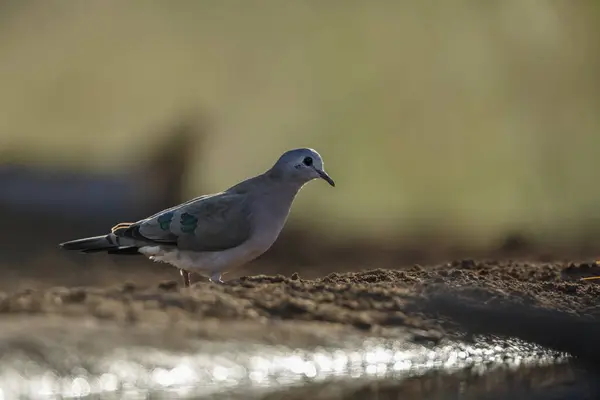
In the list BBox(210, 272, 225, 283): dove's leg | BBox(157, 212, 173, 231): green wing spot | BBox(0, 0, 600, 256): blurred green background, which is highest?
BBox(0, 0, 600, 256): blurred green background

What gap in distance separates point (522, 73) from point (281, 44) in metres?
4.92

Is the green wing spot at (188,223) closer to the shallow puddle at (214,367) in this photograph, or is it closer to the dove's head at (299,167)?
the dove's head at (299,167)

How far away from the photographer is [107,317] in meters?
5.99

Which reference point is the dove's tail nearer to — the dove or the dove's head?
the dove

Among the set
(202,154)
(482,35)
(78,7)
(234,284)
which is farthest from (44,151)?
(234,284)

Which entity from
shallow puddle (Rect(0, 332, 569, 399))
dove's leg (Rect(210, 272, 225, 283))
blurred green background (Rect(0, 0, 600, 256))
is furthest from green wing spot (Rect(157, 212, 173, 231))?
blurred green background (Rect(0, 0, 600, 256))

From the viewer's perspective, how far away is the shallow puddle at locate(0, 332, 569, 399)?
5078 millimetres

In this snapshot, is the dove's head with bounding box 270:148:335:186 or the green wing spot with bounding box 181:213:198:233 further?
the dove's head with bounding box 270:148:335:186

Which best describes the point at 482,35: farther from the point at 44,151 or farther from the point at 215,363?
the point at 215,363

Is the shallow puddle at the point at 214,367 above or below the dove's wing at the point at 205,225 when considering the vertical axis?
below

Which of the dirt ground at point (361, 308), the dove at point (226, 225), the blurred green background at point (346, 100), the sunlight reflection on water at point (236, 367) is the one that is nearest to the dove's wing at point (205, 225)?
the dove at point (226, 225)

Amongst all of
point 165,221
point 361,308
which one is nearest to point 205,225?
point 165,221

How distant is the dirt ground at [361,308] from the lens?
6078 millimetres

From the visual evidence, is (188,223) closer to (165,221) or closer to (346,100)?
(165,221)
